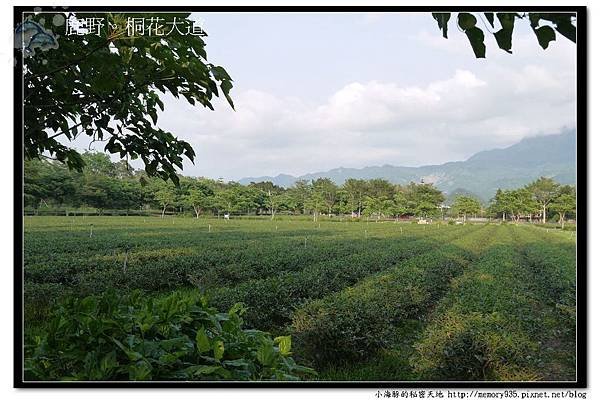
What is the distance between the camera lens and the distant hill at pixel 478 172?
266 centimetres

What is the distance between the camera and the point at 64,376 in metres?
1.30

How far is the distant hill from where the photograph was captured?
8.73 feet

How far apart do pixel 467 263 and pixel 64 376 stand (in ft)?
10.2

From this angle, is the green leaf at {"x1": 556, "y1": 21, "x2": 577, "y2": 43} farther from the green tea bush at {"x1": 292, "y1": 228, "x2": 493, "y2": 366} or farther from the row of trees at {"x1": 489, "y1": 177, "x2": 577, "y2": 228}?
the green tea bush at {"x1": 292, "y1": 228, "x2": 493, "y2": 366}

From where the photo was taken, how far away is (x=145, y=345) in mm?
1247

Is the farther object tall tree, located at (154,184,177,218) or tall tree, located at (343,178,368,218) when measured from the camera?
tall tree, located at (343,178,368,218)

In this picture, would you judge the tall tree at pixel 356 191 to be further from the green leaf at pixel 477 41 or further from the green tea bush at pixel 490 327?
the green leaf at pixel 477 41

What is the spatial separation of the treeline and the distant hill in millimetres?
53

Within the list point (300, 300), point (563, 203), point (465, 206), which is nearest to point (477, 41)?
point (563, 203)

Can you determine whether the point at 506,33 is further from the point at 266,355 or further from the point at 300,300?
the point at 300,300

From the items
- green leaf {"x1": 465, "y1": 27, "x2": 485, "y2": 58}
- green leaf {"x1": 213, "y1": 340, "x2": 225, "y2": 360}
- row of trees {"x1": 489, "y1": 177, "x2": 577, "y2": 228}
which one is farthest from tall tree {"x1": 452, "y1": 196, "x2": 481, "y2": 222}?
green leaf {"x1": 213, "y1": 340, "x2": 225, "y2": 360}

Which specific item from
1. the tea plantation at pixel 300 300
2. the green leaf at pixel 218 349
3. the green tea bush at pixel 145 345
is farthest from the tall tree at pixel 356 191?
the green leaf at pixel 218 349
